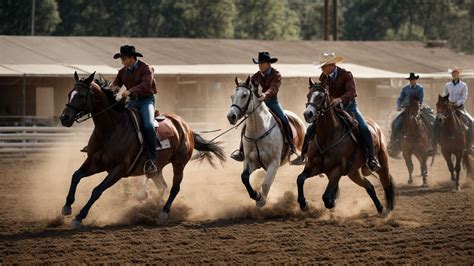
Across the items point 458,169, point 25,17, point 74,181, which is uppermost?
point 25,17

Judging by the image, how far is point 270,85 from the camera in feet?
49.1

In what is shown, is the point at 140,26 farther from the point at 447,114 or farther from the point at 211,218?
the point at 211,218

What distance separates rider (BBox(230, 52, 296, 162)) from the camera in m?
14.8

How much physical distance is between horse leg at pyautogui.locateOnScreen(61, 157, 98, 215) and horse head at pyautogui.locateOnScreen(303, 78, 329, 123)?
9.91 ft

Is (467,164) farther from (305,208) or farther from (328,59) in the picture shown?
(305,208)

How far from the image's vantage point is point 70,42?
4228cm

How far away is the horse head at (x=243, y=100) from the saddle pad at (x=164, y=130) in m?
1.05

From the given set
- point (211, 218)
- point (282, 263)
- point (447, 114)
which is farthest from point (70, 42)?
point (282, 263)

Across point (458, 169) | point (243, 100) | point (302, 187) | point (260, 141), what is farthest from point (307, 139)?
point (458, 169)

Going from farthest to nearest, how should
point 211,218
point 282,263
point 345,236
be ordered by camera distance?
point 211,218, point 345,236, point 282,263

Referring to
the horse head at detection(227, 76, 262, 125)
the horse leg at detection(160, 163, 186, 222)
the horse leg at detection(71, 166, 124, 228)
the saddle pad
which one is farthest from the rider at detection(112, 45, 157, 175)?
the horse head at detection(227, 76, 262, 125)

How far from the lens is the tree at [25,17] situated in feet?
218

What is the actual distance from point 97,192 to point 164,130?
189 centimetres

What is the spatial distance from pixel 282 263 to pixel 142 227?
9.82 feet
